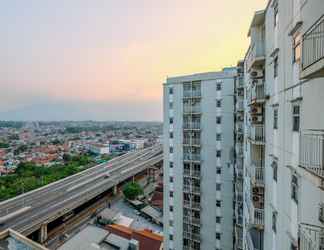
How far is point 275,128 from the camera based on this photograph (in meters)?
5.85

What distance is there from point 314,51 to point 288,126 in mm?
2287

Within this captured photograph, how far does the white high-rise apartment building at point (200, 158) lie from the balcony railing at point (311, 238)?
10830 millimetres

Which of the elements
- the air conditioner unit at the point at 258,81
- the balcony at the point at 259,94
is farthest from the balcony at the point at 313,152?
the air conditioner unit at the point at 258,81

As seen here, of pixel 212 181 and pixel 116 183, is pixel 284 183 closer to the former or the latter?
pixel 212 181

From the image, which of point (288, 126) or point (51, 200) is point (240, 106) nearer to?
point (288, 126)

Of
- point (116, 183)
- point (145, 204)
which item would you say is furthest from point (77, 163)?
point (145, 204)

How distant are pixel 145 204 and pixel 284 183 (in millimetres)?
30816

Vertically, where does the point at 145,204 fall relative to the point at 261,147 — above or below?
below

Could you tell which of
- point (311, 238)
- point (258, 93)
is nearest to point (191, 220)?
point (258, 93)

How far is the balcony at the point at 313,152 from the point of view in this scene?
3.11 m

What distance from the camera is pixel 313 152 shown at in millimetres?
3365

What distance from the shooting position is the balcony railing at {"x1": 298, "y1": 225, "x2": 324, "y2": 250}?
10.1 feet

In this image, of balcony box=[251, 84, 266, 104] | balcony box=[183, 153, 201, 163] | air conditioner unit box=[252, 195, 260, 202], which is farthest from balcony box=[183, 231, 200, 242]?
balcony box=[251, 84, 266, 104]

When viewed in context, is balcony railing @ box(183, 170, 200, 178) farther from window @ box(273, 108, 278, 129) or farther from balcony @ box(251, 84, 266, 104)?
window @ box(273, 108, 278, 129)
